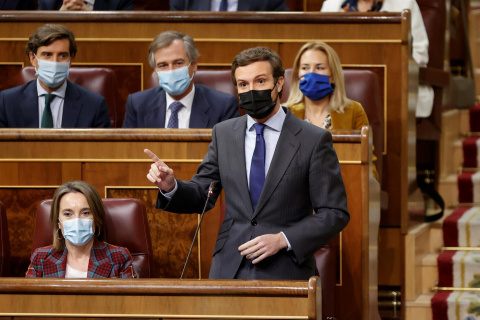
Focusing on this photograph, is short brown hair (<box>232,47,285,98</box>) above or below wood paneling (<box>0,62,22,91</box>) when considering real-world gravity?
below

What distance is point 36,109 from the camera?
1980mm

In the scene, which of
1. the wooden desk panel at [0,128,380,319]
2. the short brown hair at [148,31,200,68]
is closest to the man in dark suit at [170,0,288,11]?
the short brown hair at [148,31,200,68]

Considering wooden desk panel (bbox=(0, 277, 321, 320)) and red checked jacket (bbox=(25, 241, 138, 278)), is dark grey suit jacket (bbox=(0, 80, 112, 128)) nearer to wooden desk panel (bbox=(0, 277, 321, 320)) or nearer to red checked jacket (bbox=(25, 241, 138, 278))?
red checked jacket (bbox=(25, 241, 138, 278))

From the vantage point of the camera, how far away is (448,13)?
248 centimetres

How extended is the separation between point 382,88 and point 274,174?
0.85m

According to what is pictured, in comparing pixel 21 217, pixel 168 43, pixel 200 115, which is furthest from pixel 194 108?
pixel 21 217

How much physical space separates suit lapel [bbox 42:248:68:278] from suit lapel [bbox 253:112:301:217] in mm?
392

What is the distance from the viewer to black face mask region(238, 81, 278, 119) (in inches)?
50.8

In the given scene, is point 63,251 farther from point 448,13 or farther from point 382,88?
point 448,13

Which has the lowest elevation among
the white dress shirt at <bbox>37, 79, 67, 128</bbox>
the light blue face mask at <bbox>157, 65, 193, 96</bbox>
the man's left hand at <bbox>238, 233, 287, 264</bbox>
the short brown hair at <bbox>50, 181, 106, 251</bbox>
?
the man's left hand at <bbox>238, 233, 287, 264</bbox>

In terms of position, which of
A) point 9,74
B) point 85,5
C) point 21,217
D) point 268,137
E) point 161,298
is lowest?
point 161,298

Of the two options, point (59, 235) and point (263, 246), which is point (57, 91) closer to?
point (59, 235)

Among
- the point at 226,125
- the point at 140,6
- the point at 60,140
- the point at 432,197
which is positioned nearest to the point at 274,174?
the point at 226,125

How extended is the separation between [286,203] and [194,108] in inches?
27.0
